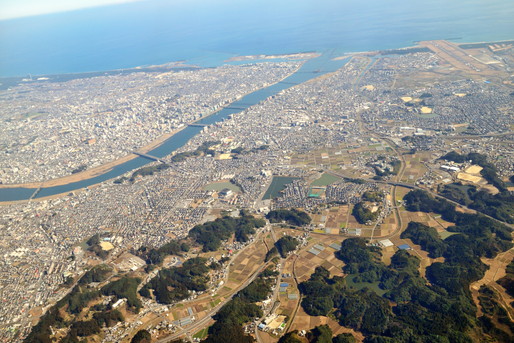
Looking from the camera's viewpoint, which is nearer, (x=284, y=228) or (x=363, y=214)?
A: (x=363, y=214)

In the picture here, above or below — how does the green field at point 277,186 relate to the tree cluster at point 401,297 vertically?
below

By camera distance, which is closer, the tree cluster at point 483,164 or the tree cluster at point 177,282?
the tree cluster at point 177,282

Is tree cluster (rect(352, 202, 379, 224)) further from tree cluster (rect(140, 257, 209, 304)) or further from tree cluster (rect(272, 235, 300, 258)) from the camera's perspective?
tree cluster (rect(140, 257, 209, 304))

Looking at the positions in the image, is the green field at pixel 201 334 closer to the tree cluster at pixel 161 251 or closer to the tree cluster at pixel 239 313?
the tree cluster at pixel 239 313

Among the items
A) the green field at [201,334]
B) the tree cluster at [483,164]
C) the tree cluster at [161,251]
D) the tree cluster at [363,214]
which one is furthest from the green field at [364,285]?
the tree cluster at [483,164]

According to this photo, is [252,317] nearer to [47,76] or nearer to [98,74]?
[98,74]

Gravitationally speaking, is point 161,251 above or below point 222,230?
below

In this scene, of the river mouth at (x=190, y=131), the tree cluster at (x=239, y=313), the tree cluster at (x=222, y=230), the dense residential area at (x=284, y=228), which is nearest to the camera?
the tree cluster at (x=239, y=313)

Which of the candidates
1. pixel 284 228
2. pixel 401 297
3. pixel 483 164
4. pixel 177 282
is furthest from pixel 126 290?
pixel 483 164

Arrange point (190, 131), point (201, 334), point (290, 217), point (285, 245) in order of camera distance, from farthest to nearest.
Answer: point (190, 131), point (290, 217), point (285, 245), point (201, 334)

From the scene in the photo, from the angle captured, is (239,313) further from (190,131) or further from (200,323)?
(190,131)

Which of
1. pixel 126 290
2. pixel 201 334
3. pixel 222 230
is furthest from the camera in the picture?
pixel 222 230
